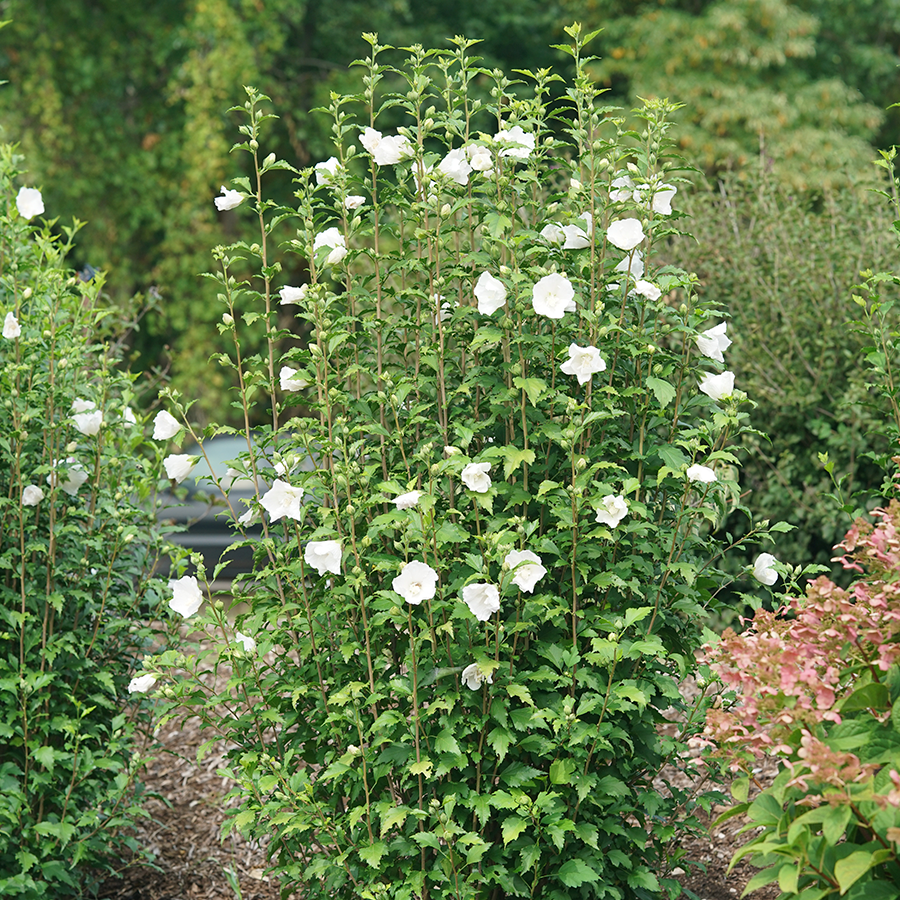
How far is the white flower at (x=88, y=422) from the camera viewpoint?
3381mm

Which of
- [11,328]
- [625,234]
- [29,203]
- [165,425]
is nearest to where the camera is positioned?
[625,234]

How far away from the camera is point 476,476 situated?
2547 millimetres

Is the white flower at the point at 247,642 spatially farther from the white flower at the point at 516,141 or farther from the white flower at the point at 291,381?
the white flower at the point at 516,141

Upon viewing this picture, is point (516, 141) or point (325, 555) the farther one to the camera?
point (516, 141)

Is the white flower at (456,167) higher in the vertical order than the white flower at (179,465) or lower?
higher

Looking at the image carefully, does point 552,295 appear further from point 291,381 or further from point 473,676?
point 473,676

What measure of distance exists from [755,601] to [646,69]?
1391 centimetres

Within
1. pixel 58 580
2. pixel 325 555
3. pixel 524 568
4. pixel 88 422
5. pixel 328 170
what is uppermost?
pixel 328 170

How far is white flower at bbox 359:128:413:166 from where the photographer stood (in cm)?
286

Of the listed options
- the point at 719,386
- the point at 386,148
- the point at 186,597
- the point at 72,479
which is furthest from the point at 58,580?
the point at 719,386

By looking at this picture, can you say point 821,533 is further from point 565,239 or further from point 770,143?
point 770,143

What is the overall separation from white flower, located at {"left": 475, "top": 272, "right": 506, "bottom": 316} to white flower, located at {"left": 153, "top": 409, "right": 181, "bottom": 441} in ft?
3.10

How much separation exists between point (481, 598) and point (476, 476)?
0.30m

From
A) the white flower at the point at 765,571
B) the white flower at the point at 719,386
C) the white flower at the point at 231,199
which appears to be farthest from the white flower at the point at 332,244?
the white flower at the point at 765,571
